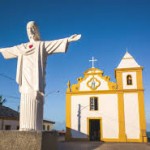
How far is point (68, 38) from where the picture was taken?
194 inches

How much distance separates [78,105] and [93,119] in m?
2.06

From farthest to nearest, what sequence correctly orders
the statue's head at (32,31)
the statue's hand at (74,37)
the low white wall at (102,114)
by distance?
1. the low white wall at (102,114)
2. the statue's head at (32,31)
3. the statue's hand at (74,37)

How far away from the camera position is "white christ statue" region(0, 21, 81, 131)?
4.62 m

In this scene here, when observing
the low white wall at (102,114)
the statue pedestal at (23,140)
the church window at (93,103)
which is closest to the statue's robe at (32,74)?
the statue pedestal at (23,140)

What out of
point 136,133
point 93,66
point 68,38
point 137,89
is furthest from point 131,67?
point 68,38

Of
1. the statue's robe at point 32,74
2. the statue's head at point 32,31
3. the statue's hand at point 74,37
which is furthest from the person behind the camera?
the statue's head at point 32,31

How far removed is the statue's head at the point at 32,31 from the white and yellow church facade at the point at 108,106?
16.7m

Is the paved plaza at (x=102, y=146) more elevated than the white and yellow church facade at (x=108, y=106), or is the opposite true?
the white and yellow church facade at (x=108, y=106)

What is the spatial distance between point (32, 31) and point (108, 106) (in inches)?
668

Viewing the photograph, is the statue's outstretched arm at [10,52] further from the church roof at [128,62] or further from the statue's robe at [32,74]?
the church roof at [128,62]

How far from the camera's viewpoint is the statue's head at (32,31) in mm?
5090

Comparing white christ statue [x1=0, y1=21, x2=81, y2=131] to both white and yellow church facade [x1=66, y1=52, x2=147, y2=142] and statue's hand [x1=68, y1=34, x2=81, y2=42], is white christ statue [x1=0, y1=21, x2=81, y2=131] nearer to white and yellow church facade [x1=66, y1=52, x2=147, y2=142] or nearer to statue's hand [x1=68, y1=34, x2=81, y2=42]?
statue's hand [x1=68, y1=34, x2=81, y2=42]

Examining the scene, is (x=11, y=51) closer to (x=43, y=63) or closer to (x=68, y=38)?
(x=43, y=63)

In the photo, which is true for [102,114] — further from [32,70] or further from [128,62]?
[32,70]
